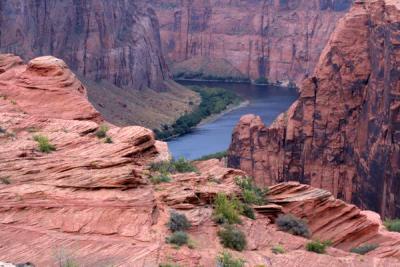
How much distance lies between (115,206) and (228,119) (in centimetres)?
8768

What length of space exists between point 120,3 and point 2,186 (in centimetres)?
9767

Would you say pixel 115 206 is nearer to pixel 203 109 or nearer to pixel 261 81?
pixel 203 109

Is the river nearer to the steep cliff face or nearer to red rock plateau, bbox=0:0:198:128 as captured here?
red rock plateau, bbox=0:0:198:128

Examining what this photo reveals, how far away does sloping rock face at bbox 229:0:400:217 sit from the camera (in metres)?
49.2

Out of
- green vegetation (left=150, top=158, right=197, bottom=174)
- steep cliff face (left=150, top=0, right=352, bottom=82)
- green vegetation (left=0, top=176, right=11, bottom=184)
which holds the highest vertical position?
green vegetation (left=0, top=176, right=11, bottom=184)

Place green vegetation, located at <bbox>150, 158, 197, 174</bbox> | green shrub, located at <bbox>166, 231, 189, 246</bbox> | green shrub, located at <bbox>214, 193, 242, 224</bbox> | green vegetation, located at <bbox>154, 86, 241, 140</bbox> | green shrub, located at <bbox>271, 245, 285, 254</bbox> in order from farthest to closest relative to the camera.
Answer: green vegetation, located at <bbox>154, 86, 241, 140</bbox>, green vegetation, located at <bbox>150, 158, 197, 174</bbox>, green shrub, located at <bbox>214, 193, 242, 224</bbox>, green shrub, located at <bbox>271, 245, 285, 254</bbox>, green shrub, located at <bbox>166, 231, 189, 246</bbox>

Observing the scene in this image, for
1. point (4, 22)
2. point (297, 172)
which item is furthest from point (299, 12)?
point (297, 172)

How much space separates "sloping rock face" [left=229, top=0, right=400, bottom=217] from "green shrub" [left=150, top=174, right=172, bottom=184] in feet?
95.9

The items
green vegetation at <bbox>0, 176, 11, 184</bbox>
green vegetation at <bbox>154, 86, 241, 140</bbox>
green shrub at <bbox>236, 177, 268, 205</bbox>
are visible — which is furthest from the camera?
green vegetation at <bbox>154, 86, 241, 140</bbox>

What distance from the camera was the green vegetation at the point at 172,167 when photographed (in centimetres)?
2117

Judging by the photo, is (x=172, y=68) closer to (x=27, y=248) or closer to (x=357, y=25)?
(x=357, y=25)

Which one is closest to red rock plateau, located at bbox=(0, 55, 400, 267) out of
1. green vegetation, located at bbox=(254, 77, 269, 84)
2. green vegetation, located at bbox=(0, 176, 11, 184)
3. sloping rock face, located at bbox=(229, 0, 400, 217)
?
green vegetation, located at bbox=(0, 176, 11, 184)

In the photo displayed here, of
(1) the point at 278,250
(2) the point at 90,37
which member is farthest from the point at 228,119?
(1) the point at 278,250

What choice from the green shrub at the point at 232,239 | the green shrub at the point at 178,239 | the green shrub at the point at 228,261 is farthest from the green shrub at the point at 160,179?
the green shrub at the point at 228,261
